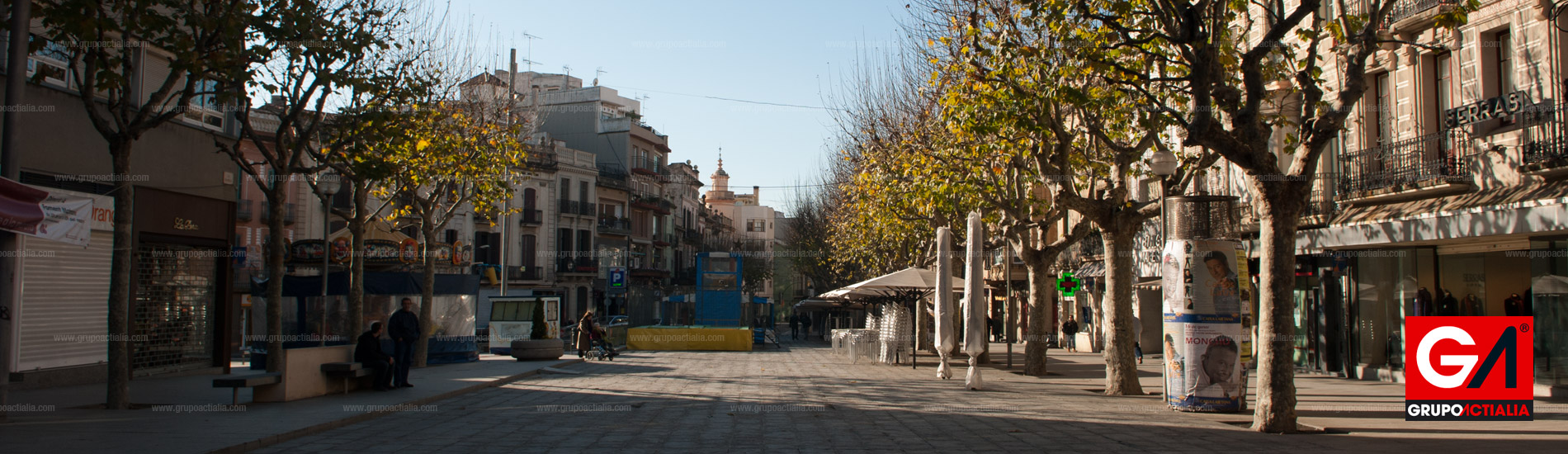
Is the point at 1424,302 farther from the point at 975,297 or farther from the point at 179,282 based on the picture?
the point at 179,282

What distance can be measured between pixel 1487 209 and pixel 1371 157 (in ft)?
12.7

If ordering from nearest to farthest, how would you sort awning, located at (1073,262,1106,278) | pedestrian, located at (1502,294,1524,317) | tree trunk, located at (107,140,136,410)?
tree trunk, located at (107,140,136,410), pedestrian, located at (1502,294,1524,317), awning, located at (1073,262,1106,278)

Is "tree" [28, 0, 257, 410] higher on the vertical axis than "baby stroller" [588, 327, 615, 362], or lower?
higher

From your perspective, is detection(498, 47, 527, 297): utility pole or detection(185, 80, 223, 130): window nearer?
detection(185, 80, 223, 130): window

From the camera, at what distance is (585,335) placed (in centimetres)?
2873

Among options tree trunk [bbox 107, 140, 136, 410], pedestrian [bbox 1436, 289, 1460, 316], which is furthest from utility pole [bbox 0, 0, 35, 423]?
pedestrian [bbox 1436, 289, 1460, 316]

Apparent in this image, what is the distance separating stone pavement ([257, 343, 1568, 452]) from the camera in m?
9.41

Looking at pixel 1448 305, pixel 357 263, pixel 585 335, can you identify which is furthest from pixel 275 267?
pixel 1448 305

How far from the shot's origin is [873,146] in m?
29.0

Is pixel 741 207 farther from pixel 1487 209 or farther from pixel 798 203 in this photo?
pixel 1487 209

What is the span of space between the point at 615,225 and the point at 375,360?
5211cm

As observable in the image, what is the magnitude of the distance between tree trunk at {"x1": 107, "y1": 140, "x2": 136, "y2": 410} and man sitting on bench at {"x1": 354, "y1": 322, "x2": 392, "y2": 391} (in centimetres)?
373

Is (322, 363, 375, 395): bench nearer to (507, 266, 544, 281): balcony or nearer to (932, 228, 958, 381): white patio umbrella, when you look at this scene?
(932, 228, 958, 381): white patio umbrella

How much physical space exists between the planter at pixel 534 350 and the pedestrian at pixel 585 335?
1319mm
